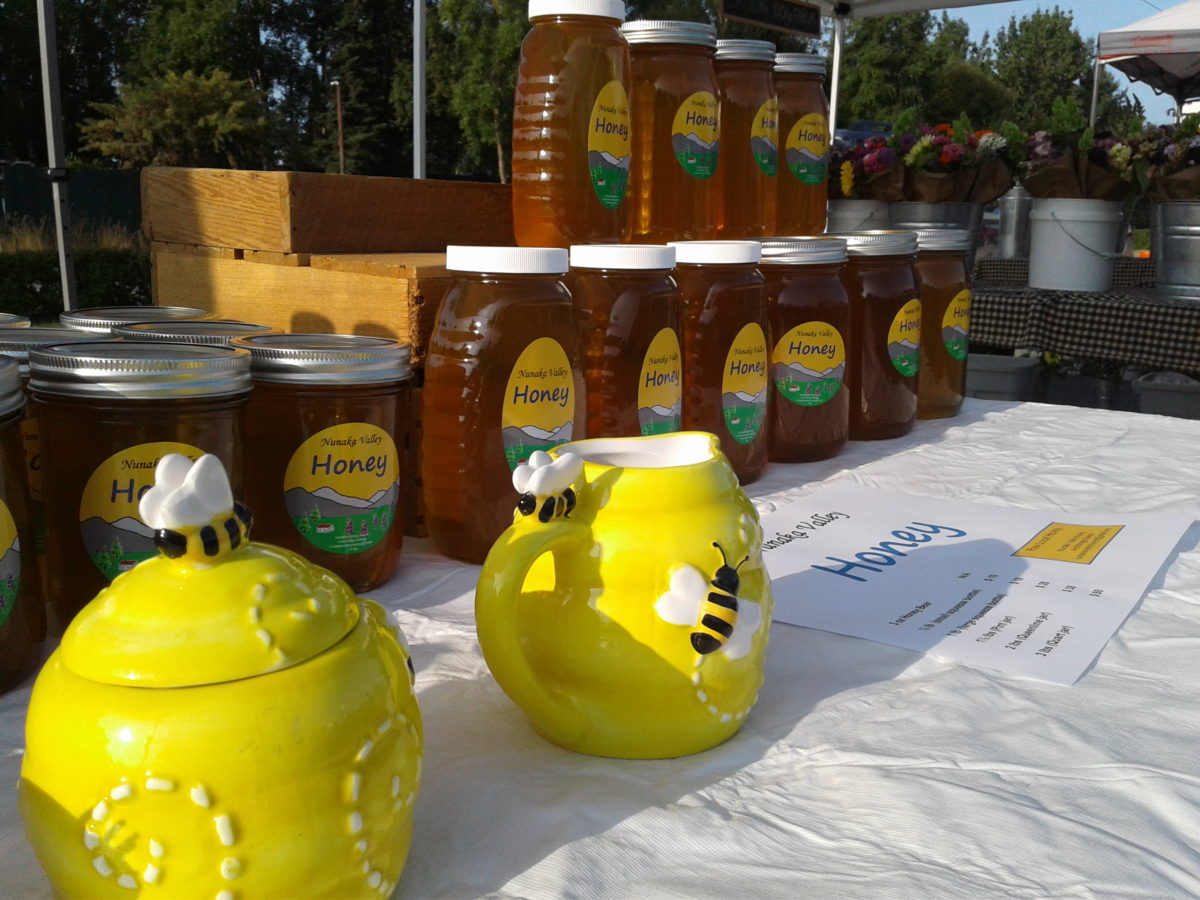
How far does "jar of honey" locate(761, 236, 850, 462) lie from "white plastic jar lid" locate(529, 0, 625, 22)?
0.28 meters

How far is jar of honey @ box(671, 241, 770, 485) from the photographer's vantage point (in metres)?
0.94

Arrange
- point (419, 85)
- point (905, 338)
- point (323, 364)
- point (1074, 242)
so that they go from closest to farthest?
point (323, 364) < point (905, 338) < point (419, 85) < point (1074, 242)

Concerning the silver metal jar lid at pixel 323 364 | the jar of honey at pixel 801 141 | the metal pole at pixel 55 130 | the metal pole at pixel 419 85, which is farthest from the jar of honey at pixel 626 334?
the metal pole at pixel 55 130

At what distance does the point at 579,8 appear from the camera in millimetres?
889

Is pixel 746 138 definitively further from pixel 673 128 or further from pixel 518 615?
pixel 518 615

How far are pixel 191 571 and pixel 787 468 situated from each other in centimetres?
84

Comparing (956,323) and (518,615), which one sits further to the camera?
(956,323)

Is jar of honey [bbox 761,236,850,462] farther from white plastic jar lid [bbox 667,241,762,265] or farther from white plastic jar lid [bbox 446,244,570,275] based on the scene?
white plastic jar lid [bbox 446,244,570,275]

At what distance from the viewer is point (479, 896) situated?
393 millimetres

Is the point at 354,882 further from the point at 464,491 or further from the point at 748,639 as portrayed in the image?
the point at 464,491

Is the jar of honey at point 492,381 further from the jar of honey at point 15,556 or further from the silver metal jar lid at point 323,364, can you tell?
the jar of honey at point 15,556

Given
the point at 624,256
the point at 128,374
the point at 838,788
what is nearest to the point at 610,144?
the point at 624,256

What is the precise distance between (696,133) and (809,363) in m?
0.26

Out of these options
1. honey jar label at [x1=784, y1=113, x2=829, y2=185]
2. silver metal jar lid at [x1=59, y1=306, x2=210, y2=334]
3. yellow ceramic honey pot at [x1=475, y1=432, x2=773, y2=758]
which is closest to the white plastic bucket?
honey jar label at [x1=784, y1=113, x2=829, y2=185]
